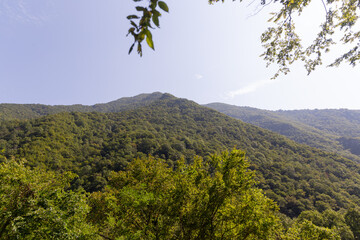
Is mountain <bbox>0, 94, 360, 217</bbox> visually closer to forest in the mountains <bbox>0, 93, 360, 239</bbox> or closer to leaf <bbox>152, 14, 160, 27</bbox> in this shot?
forest in the mountains <bbox>0, 93, 360, 239</bbox>

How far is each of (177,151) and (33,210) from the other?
71867 mm

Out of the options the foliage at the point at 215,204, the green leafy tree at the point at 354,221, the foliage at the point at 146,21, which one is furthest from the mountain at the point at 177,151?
the foliage at the point at 146,21

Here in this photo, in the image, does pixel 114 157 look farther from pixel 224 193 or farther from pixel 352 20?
pixel 352 20

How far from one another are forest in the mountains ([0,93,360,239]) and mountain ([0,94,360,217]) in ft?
1.58

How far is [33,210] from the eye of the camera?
613 cm

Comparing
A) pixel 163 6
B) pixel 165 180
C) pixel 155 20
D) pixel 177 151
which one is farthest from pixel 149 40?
pixel 177 151

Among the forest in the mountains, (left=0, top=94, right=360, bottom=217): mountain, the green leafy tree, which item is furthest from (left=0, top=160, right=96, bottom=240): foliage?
the green leafy tree

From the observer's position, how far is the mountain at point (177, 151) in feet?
176

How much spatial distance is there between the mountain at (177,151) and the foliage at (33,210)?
38646 millimetres

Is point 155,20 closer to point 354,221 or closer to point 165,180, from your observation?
→ point 165,180

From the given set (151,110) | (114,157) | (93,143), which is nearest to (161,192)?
(114,157)

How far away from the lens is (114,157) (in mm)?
70562

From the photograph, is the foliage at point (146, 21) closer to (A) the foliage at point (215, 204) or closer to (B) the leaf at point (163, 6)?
(B) the leaf at point (163, 6)

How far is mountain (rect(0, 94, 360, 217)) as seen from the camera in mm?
53625
